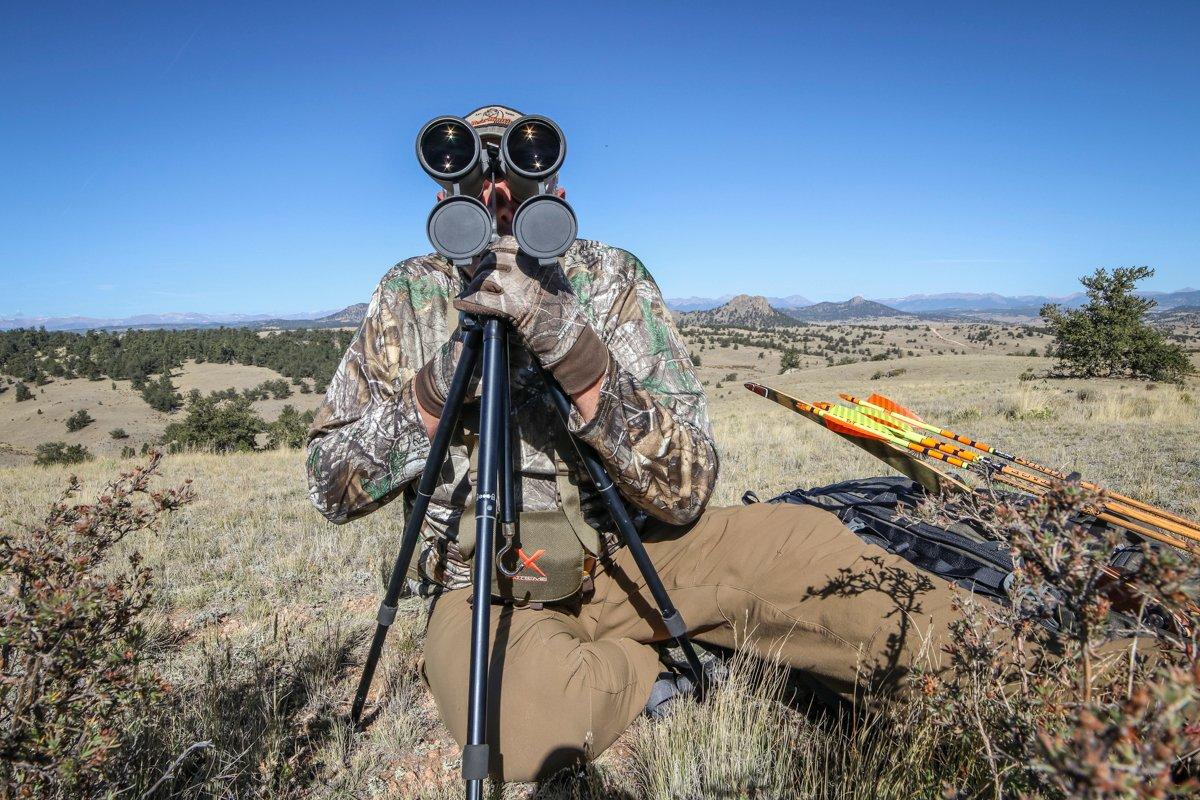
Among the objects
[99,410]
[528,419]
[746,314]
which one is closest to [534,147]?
[528,419]

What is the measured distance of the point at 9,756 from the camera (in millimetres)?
1337

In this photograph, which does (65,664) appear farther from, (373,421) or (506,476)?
(506,476)

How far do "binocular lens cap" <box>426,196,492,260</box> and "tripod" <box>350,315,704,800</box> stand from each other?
202 millimetres

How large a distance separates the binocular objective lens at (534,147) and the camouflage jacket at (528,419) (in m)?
0.63

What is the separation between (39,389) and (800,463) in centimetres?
5847

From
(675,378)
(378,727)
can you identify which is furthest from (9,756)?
(675,378)

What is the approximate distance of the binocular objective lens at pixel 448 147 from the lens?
193cm

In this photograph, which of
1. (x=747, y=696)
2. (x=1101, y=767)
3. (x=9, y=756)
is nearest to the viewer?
(x=1101, y=767)

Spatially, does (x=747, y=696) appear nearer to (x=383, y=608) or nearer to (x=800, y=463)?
(x=383, y=608)

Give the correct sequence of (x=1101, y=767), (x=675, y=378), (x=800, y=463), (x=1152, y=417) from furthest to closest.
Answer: (x=1152, y=417) → (x=800, y=463) → (x=675, y=378) → (x=1101, y=767)

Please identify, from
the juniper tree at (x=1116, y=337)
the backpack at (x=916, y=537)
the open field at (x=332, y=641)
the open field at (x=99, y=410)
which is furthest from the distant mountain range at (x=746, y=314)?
the backpack at (x=916, y=537)

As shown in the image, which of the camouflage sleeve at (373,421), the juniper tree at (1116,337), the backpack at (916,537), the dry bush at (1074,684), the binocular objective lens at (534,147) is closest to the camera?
the dry bush at (1074,684)

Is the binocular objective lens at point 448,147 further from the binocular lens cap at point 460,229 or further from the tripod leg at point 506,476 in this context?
the tripod leg at point 506,476

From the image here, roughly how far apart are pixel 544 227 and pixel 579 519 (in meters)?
1.21
